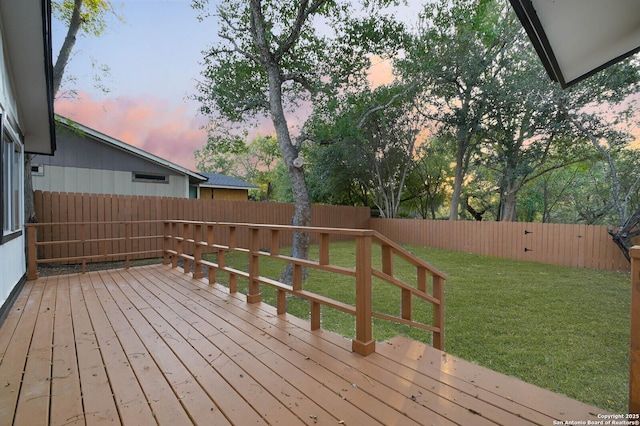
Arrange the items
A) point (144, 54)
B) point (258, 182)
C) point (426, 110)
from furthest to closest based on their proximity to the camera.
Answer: point (258, 182)
point (426, 110)
point (144, 54)

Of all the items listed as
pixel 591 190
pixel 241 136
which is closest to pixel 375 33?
pixel 241 136

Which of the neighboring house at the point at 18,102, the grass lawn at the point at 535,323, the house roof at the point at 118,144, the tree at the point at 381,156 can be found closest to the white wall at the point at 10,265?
the neighboring house at the point at 18,102

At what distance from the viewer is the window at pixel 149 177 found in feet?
31.2

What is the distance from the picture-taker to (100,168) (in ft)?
29.1

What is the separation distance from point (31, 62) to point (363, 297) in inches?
187

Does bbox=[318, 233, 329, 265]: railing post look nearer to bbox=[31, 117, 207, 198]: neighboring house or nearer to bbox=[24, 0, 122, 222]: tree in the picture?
bbox=[24, 0, 122, 222]: tree

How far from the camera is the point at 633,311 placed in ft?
3.91

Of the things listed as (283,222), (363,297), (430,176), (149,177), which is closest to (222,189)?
(149,177)

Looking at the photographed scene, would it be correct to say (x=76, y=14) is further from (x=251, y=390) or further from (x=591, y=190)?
(x=591, y=190)

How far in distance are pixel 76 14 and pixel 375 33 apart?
6.31 metres

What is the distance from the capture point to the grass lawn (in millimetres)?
2527

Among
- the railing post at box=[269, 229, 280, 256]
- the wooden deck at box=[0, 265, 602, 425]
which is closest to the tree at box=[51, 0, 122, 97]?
the wooden deck at box=[0, 265, 602, 425]

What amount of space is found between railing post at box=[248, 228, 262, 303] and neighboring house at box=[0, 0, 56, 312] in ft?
7.41

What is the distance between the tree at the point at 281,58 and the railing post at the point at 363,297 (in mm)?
3889
